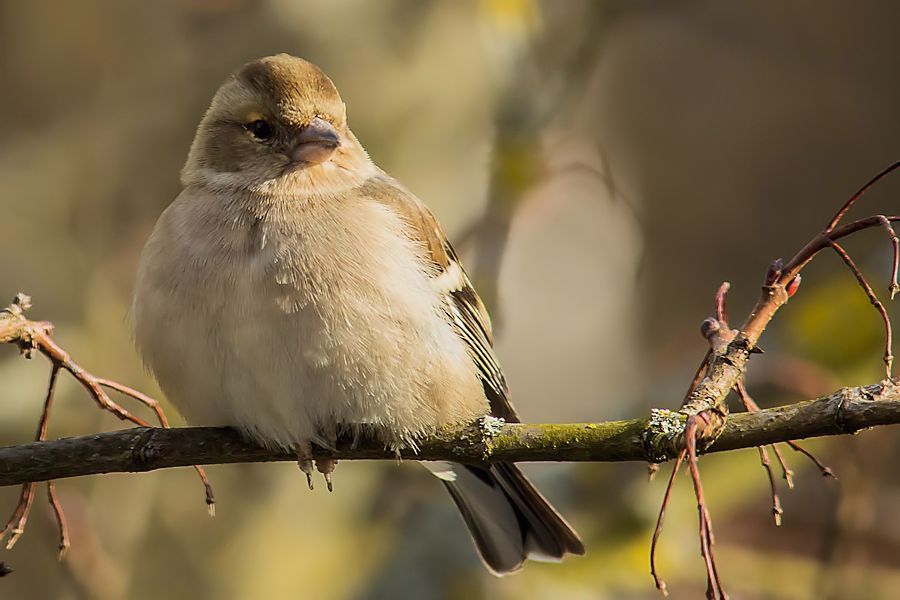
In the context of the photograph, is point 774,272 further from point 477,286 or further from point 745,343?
point 477,286

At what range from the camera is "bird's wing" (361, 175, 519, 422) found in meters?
4.09

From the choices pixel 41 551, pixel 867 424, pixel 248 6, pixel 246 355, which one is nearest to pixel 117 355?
pixel 41 551

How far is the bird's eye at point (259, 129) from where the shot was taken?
4109mm

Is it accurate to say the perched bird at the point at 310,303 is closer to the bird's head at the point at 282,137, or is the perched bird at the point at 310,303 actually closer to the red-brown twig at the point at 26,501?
the bird's head at the point at 282,137

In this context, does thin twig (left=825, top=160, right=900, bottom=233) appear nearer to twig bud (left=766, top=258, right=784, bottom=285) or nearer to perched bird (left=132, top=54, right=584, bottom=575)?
twig bud (left=766, top=258, right=784, bottom=285)

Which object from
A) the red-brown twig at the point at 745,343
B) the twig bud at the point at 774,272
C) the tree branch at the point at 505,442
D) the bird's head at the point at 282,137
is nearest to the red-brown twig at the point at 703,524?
the red-brown twig at the point at 745,343

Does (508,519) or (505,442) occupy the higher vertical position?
(505,442)

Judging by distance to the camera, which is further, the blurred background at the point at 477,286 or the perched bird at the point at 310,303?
the blurred background at the point at 477,286

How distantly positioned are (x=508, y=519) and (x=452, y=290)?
86cm

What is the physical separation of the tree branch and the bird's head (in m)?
0.93

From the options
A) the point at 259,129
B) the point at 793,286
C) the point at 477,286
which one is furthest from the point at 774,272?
the point at 477,286

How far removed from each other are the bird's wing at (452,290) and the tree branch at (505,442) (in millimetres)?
618

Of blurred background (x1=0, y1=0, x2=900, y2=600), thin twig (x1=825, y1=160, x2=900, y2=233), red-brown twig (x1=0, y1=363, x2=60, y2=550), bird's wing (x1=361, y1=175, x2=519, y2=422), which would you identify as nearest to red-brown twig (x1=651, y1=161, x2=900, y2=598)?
thin twig (x1=825, y1=160, x2=900, y2=233)

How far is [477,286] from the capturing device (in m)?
5.49
